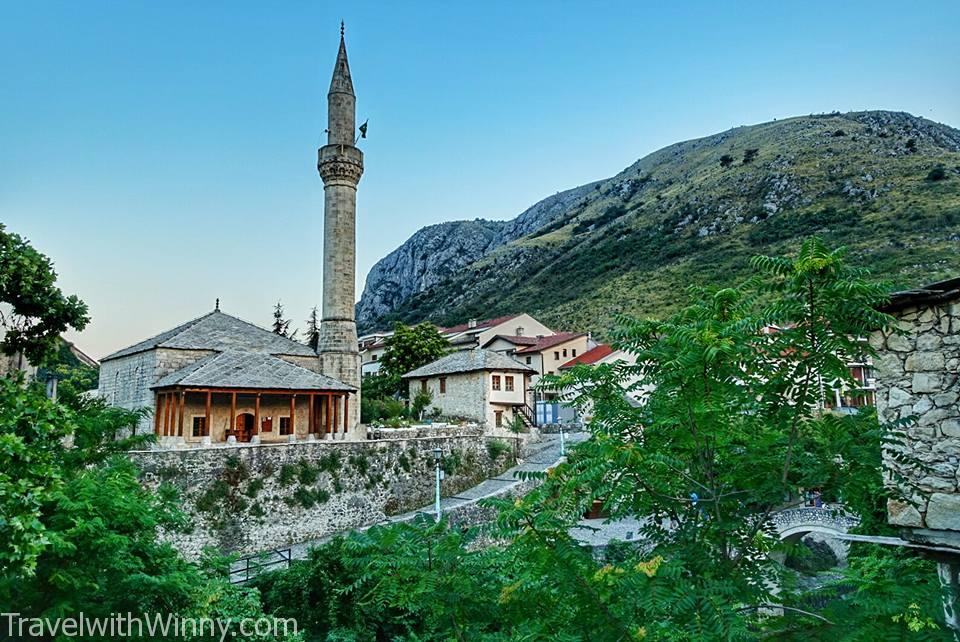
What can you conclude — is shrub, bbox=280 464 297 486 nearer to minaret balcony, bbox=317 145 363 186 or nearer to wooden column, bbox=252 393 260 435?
wooden column, bbox=252 393 260 435

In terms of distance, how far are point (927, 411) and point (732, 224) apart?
76.3 meters

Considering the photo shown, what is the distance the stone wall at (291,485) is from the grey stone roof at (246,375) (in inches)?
151

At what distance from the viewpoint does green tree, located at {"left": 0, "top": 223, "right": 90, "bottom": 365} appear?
12.7m

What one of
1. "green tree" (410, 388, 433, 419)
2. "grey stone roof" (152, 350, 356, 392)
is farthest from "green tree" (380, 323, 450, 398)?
"grey stone roof" (152, 350, 356, 392)

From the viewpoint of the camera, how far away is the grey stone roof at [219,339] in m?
27.0

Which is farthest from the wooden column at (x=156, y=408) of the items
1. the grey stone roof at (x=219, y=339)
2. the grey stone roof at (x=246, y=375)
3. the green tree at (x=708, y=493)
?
the green tree at (x=708, y=493)

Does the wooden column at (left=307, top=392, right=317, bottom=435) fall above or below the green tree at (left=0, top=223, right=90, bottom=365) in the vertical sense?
below

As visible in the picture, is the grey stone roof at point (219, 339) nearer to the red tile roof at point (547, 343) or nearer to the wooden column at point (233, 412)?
the wooden column at point (233, 412)

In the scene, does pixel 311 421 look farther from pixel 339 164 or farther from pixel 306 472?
pixel 339 164

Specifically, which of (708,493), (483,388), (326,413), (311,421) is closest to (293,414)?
(311,421)

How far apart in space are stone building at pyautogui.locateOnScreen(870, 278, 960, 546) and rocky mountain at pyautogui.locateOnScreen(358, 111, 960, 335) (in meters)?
42.2

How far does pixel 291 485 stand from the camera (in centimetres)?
2153

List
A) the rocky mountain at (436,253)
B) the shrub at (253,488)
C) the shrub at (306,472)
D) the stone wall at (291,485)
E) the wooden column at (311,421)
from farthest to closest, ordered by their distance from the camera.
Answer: the rocky mountain at (436,253), the wooden column at (311,421), the shrub at (306,472), the shrub at (253,488), the stone wall at (291,485)

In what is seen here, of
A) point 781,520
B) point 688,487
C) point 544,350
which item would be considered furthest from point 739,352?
point 544,350
